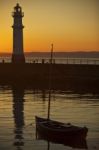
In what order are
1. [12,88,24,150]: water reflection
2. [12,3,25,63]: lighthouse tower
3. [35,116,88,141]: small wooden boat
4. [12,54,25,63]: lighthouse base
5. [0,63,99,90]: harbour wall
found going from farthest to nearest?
[12,54,25,63]: lighthouse base, [0,63,99,90]: harbour wall, [12,3,25,63]: lighthouse tower, [12,88,24,150]: water reflection, [35,116,88,141]: small wooden boat

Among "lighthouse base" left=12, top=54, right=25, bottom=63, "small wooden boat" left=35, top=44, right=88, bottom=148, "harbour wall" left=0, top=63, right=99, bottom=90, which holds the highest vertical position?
"lighthouse base" left=12, top=54, right=25, bottom=63

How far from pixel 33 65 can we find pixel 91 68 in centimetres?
785

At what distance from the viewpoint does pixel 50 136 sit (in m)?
27.6

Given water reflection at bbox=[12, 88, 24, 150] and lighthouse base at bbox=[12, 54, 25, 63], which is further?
lighthouse base at bbox=[12, 54, 25, 63]

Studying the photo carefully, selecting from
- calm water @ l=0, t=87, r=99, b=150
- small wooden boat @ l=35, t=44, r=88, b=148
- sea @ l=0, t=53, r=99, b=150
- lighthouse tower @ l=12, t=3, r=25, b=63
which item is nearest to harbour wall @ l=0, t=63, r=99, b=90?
lighthouse tower @ l=12, t=3, r=25, b=63

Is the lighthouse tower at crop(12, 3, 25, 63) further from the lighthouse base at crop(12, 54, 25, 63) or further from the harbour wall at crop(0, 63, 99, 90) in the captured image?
the harbour wall at crop(0, 63, 99, 90)

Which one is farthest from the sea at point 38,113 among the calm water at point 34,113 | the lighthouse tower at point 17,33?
the lighthouse tower at point 17,33

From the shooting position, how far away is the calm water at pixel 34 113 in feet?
89.1

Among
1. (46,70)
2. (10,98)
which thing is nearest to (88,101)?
(10,98)

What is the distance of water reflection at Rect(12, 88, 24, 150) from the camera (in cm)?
2744

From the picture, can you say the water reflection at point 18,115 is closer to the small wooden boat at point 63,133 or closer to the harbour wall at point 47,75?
the small wooden boat at point 63,133

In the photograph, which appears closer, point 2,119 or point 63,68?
point 2,119

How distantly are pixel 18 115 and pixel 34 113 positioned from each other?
1411 mm

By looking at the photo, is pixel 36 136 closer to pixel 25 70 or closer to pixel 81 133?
pixel 81 133
